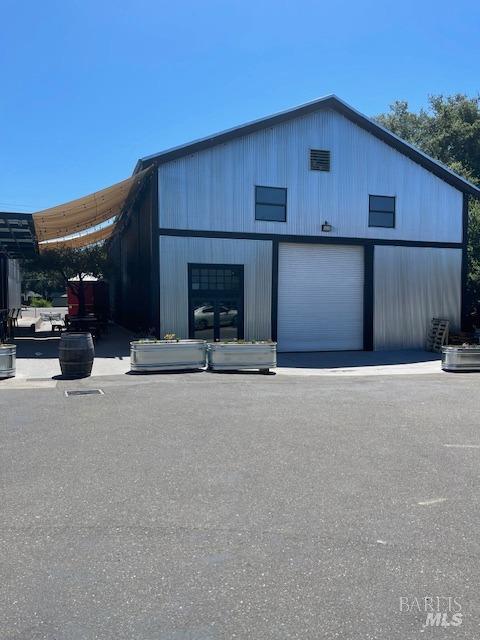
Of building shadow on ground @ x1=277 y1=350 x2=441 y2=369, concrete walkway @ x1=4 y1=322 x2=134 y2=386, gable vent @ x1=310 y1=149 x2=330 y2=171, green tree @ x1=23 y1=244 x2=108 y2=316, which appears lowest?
building shadow on ground @ x1=277 y1=350 x2=441 y2=369

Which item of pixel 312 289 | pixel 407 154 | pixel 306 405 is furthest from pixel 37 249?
pixel 306 405

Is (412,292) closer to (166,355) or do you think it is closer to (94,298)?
(166,355)

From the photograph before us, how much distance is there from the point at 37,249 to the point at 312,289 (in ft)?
39.4

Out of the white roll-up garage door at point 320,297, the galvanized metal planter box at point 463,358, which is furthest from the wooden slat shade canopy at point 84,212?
the galvanized metal planter box at point 463,358

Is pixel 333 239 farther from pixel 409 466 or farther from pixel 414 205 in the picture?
Answer: pixel 409 466

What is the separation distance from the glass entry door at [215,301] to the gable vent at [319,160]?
436cm

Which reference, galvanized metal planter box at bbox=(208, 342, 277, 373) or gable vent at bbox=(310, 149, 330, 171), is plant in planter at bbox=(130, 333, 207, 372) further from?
gable vent at bbox=(310, 149, 330, 171)

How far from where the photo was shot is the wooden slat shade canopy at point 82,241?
23375mm

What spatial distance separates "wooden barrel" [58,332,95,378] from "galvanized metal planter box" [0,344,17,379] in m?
1.00

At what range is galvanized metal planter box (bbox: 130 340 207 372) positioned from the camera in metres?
11.9

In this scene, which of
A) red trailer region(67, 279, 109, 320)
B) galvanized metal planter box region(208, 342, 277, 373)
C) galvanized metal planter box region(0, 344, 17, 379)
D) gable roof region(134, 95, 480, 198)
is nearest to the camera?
galvanized metal planter box region(0, 344, 17, 379)

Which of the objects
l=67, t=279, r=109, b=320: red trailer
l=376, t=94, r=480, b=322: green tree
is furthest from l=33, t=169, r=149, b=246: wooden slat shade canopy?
l=376, t=94, r=480, b=322: green tree

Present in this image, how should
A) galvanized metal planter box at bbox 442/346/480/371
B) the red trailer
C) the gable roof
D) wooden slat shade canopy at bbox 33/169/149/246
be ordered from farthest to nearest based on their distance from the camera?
the red trailer, wooden slat shade canopy at bbox 33/169/149/246, the gable roof, galvanized metal planter box at bbox 442/346/480/371

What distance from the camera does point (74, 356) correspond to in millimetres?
11289
